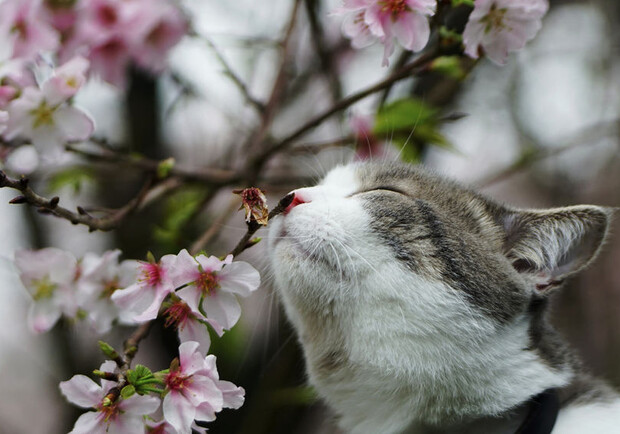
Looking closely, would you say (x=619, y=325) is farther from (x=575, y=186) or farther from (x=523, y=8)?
(x=523, y=8)

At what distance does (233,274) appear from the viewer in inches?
46.0

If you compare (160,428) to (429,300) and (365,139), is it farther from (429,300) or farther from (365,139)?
(365,139)

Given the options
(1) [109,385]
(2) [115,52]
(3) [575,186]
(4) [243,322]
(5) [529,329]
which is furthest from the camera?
(3) [575,186]

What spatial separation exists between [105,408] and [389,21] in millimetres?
945

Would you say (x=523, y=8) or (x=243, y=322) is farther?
(x=243, y=322)

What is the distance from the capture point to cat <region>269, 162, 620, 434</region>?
143 cm

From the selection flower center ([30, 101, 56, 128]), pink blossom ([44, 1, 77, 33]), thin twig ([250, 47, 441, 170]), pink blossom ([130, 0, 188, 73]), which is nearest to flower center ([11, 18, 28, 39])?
pink blossom ([44, 1, 77, 33])

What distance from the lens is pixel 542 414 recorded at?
1473 millimetres

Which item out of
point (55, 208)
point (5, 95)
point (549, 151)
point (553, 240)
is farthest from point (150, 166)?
point (549, 151)

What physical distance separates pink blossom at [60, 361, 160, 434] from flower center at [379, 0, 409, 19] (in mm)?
901

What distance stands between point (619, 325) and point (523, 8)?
123 inches

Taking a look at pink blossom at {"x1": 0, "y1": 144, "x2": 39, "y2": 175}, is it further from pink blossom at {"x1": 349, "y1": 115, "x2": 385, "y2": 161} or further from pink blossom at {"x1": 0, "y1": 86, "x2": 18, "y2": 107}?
pink blossom at {"x1": 349, "y1": 115, "x2": 385, "y2": 161}

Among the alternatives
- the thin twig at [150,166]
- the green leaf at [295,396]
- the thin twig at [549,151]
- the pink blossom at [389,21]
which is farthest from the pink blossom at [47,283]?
the thin twig at [549,151]

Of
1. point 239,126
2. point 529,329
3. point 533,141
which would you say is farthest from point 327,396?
point 533,141
